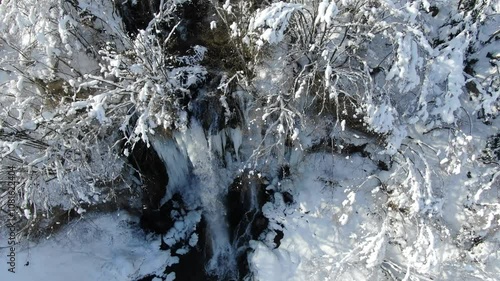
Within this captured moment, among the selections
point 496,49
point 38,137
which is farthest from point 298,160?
point 38,137

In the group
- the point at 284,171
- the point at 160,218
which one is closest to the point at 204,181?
the point at 160,218

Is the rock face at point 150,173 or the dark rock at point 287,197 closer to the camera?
the rock face at point 150,173

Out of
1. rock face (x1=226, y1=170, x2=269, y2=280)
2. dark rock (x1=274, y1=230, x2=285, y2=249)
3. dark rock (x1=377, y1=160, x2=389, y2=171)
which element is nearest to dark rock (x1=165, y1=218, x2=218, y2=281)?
rock face (x1=226, y1=170, x2=269, y2=280)

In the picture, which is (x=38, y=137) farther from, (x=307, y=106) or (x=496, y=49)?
(x=496, y=49)

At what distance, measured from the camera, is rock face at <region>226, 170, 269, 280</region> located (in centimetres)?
789

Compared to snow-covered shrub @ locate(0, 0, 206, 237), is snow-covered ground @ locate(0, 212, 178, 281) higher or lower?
lower

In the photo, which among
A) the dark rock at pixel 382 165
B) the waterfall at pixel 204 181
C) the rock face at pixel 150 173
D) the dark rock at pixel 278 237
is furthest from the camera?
the dark rock at pixel 278 237

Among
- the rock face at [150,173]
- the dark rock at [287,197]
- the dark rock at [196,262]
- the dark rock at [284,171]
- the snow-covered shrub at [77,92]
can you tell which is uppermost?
the snow-covered shrub at [77,92]

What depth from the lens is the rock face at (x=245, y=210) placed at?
7.89 metres

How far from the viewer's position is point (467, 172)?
7254mm

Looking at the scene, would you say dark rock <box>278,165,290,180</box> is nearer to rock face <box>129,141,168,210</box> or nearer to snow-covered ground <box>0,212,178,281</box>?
rock face <box>129,141,168,210</box>

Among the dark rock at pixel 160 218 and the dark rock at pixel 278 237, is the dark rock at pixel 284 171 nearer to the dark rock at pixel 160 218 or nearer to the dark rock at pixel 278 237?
the dark rock at pixel 278 237

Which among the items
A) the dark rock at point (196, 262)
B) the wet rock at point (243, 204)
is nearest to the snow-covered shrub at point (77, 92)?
the dark rock at point (196, 262)

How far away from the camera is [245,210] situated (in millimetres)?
8070
